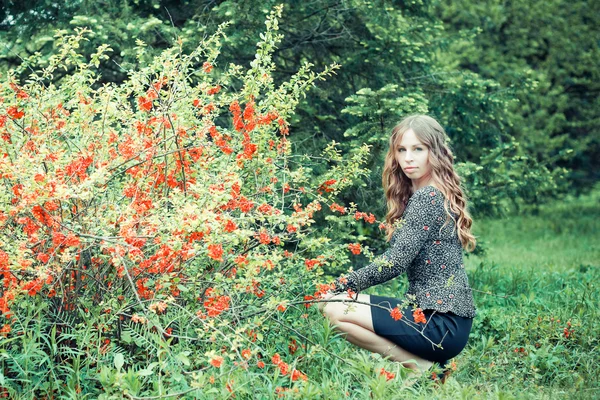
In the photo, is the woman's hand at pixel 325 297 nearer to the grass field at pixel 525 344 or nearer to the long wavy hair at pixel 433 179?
the grass field at pixel 525 344

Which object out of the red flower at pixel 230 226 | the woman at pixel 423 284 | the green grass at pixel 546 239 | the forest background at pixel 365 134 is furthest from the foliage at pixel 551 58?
the red flower at pixel 230 226

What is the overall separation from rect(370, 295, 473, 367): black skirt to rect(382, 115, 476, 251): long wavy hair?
450mm

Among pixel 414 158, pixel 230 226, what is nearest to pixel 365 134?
pixel 414 158

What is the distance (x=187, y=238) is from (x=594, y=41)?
1210 centimetres

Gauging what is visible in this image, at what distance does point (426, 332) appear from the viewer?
12.2 ft

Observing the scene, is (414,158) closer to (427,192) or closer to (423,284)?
(427,192)

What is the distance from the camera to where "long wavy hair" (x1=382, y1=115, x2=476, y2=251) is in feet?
12.9

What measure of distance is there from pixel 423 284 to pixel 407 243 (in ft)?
0.91

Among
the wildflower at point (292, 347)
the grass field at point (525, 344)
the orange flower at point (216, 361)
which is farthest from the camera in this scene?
the wildflower at point (292, 347)

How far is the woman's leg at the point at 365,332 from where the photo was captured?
3818mm

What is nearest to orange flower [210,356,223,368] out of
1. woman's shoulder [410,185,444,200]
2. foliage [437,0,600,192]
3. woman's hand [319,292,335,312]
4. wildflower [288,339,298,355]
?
woman's hand [319,292,335,312]

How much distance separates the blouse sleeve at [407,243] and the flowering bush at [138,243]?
0.35 m

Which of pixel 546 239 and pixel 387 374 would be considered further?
pixel 546 239

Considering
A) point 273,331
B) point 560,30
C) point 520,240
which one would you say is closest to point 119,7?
point 273,331
